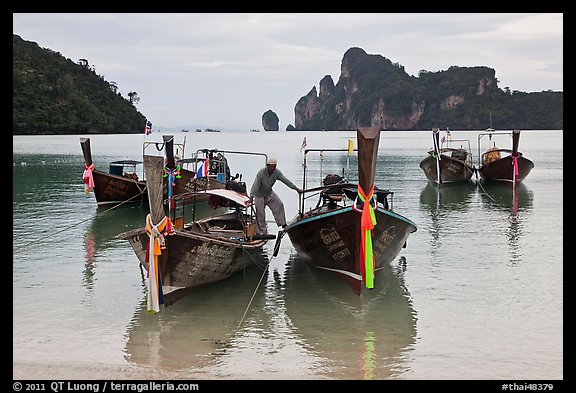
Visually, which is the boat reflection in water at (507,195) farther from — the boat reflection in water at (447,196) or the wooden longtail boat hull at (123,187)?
the wooden longtail boat hull at (123,187)

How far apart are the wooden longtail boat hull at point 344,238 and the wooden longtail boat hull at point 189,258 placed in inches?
46.9

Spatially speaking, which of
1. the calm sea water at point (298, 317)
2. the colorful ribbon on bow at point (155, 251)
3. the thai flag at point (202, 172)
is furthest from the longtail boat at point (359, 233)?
the thai flag at point (202, 172)

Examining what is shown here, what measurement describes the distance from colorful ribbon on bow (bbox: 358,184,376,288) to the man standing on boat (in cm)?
256

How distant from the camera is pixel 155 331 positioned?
9539 mm

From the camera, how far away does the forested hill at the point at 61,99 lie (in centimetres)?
9356

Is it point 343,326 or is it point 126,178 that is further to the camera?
point 126,178

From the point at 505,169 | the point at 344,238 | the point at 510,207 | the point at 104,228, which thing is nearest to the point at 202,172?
the point at 104,228

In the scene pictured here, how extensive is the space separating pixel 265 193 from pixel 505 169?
22.7 m

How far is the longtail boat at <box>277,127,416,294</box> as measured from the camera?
395 inches

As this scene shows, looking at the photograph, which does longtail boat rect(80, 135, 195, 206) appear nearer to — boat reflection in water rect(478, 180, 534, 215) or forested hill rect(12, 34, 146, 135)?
boat reflection in water rect(478, 180, 534, 215)

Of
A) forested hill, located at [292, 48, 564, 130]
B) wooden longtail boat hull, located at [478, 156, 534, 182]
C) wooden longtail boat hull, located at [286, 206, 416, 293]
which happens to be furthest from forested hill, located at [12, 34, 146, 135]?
wooden longtail boat hull, located at [286, 206, 416, 293]
